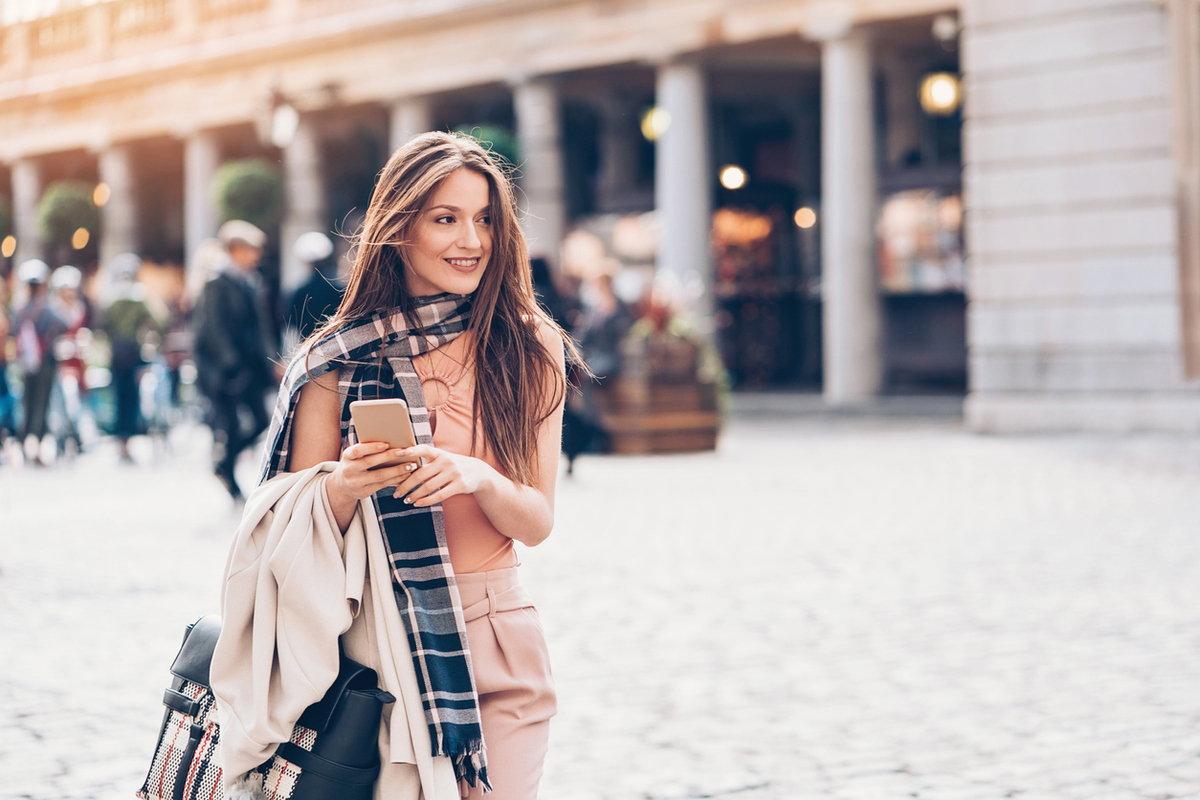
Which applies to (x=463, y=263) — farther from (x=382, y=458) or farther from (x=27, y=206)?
(x=27, y=206)

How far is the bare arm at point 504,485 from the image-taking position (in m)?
2.02

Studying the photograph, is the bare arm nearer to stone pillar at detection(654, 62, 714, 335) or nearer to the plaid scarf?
the plaid scarf

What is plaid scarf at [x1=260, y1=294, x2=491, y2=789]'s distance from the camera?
2092mm

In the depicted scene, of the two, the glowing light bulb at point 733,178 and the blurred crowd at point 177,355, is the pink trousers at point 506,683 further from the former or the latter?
the glowing light bulb at point 733,178

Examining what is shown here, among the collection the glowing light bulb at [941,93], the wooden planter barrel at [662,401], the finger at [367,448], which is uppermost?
the glowing light bulb at [941,93]

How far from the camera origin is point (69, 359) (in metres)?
15.0

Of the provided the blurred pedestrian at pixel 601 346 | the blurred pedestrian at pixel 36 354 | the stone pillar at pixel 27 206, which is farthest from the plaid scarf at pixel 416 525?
the stone pillar at pixel 27 206

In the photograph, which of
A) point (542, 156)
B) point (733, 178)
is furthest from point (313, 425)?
point (733, 178)

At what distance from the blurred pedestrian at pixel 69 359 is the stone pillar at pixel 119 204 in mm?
14862

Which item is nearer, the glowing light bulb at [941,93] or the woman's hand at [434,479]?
the woman's hand at [434,479]

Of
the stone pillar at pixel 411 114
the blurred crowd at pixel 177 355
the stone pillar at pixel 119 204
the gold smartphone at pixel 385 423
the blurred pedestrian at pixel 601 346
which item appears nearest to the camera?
the gold smartphone at pixel 385 423

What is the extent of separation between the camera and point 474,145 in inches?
92.4

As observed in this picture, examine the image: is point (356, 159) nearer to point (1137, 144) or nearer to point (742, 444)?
point (742, 444)

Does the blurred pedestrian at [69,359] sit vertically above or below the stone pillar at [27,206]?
below
